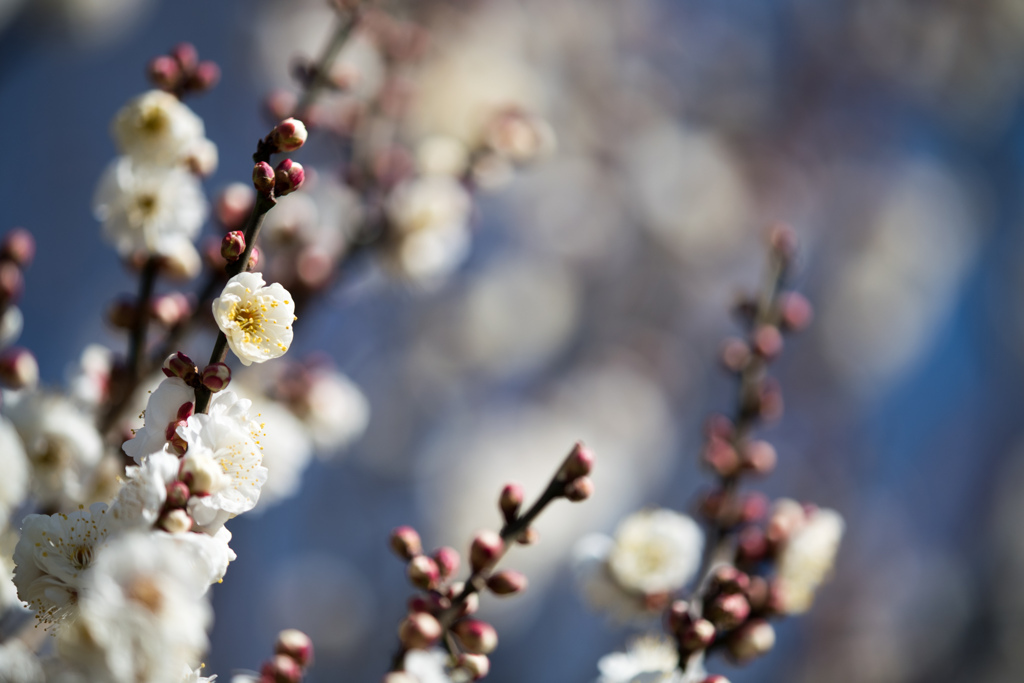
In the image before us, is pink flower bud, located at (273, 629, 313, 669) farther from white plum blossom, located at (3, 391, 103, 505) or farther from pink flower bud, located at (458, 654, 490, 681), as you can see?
white plum blossom, located at (3, 391, 103, 505)

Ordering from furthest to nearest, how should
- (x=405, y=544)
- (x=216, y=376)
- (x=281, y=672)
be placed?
(x=405, y=544)
(x=281, y=672)
(x=216, y=376)

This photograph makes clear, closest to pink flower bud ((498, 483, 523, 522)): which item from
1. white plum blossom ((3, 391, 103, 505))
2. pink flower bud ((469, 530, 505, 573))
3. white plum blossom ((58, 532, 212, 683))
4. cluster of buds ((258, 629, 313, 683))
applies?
pink flower bud ((469, 530, 505, 573))

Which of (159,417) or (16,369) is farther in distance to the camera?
(16,369)

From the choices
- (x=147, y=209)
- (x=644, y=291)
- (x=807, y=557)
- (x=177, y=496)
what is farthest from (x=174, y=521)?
(x=644, y=291)

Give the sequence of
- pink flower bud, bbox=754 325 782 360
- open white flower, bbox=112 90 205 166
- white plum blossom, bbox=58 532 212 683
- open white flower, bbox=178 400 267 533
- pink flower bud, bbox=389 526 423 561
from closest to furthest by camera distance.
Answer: white plum blossom, bbox=58 532 212 683 → open white flower, bbox=178 400 267 533 → pink flower bud, bbox=389 526 423 561 → open white flower, bbox=112 90 205 166 → pink flower bud, bbox=754 325 782 360

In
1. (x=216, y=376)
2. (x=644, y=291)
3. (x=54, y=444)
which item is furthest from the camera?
(x=644, y=291)

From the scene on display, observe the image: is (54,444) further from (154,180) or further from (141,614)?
(141,614)
